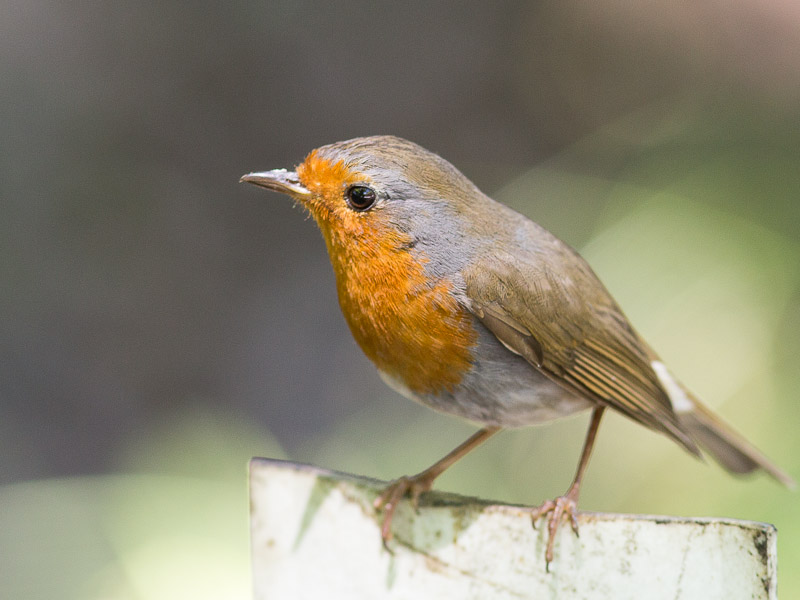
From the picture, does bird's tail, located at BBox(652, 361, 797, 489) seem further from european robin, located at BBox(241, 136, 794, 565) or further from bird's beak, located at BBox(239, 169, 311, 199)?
bird's beak, located at BBox(239, 169, 311, 199)

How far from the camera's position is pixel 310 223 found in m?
5.54

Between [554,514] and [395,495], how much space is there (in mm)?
414

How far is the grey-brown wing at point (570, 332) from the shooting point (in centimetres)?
217

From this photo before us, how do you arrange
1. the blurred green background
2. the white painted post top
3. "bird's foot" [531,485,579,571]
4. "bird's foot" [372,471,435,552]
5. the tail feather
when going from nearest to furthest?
the white painted post top < "bird's foot" [531,485,579,571] < "bird's foot" [372,471,435,552] < the tail feather < the blurred green background

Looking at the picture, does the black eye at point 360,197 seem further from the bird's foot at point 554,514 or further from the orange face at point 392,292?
the bird's foot at point 554,514

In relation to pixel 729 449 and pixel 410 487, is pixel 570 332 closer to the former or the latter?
pixel 410 487

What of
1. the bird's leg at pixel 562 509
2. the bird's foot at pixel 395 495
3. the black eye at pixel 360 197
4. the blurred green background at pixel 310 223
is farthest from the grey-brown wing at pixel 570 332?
the blurred green background at pixel 310 223

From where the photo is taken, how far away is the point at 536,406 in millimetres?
2248

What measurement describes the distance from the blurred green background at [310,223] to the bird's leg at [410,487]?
3.44 feet

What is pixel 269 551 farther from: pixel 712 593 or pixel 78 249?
pixel 78 249

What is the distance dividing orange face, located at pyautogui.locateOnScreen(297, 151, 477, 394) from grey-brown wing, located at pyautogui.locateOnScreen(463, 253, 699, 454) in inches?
3.7

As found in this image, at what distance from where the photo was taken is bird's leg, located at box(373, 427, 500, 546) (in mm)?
1745

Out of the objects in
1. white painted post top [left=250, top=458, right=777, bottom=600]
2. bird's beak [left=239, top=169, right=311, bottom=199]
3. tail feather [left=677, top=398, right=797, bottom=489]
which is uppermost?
bird's beak [left=239, top=169, right=311, bottom=199]

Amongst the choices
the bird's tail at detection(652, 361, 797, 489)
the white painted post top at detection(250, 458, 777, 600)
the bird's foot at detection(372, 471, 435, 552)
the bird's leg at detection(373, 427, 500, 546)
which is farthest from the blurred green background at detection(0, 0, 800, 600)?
the white painted post top at detection(250, 458, 777, 600)
